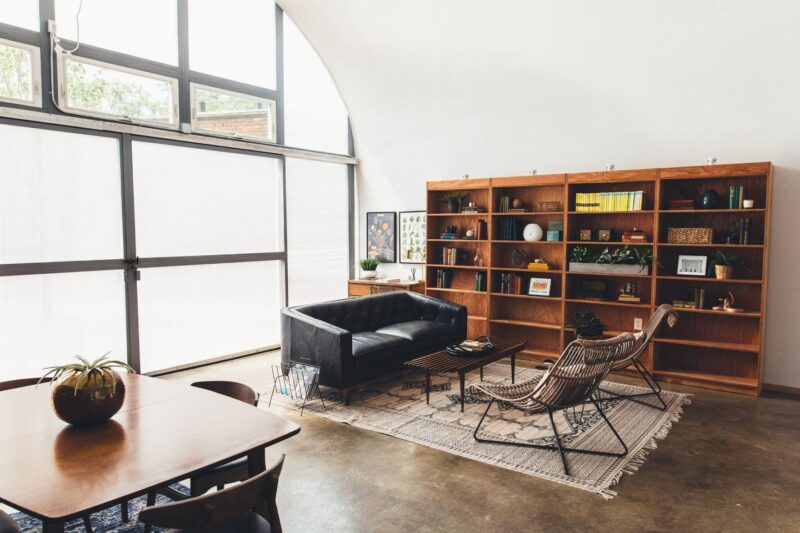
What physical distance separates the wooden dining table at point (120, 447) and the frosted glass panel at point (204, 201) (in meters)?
3.27

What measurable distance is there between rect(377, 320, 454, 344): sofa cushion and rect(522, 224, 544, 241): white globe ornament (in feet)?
4.68

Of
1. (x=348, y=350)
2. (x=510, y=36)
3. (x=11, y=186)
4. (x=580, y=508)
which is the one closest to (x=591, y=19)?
(x=510, y=36)

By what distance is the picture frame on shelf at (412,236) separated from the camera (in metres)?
7.64

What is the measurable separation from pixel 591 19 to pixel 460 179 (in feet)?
7.73

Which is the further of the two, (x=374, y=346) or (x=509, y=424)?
(x=374, y=346)

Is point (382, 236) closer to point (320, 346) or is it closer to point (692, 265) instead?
point (320, 346)

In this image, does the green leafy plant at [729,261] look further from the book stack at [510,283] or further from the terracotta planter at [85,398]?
the terracotta planter at [85,398]

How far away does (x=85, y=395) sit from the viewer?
2.20 meters

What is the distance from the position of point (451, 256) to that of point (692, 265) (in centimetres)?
278

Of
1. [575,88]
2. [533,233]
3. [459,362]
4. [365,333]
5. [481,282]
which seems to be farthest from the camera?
[481,282]

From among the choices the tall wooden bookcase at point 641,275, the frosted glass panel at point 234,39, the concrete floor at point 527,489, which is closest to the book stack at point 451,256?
the tall wooden bookcase at point 641,275

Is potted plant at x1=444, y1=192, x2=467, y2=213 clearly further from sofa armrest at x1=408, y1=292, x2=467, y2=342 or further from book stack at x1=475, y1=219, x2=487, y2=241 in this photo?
sofa armrest at x1=408, y1=292, x2=467, y2=342

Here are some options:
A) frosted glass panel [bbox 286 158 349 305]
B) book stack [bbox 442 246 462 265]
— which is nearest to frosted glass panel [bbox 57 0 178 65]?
frosted glass panel [bbox 286 158 349 305]

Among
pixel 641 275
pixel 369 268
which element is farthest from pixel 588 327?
pixel 369 268
